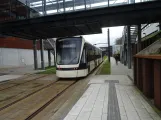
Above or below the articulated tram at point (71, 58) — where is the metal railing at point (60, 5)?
above

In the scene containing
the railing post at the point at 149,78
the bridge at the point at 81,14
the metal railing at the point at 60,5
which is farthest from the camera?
the metal railing at the point at 60,5

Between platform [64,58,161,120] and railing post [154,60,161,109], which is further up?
railing post [154,60,161,109]

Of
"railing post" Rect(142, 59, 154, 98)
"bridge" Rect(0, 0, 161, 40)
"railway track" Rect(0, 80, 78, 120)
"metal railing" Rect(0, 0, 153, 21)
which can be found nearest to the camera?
"railway track" Rect(0, 80, 78, 120)

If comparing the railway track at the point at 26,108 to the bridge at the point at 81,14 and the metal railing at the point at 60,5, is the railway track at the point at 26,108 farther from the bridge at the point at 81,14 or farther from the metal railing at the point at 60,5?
the metal railing at the point at 60,5

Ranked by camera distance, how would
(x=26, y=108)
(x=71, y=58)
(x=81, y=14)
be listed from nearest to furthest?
(x=26, y=108)
(x=71, y=58)
(x=81, y=14)

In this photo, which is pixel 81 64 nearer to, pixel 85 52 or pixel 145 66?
pixel 85 52

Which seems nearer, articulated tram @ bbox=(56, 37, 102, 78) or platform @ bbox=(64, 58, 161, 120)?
platform @ bbox=(64, 58, 161, 120)

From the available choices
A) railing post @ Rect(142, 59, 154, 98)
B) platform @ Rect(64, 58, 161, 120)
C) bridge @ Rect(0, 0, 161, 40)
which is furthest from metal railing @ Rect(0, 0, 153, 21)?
platform @ Rect(64, 58, 161, 120)

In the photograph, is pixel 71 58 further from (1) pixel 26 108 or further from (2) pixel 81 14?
(1) pixel 26 108

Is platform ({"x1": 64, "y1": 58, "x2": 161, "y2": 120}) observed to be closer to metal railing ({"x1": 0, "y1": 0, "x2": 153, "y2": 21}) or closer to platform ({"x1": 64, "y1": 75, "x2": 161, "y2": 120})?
platform ({"x1": 64, "y1": 75, "x2": 161, "y2": 120})

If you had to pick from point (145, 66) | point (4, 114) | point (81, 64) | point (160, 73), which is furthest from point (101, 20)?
point (4, 114)

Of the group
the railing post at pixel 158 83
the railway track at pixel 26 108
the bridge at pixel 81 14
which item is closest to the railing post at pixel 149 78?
the railing post at pixel 158 83

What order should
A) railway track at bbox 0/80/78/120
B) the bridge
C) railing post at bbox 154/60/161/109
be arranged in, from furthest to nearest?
1. the bridge
2. railway track at bbox 0/80/78/120
3. railing post at bbox 154/60/161/109

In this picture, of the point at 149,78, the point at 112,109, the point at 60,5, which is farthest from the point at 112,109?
the point at 60,5
